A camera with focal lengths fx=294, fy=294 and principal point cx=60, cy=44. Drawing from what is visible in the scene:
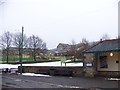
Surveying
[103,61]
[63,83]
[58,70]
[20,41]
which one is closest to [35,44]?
[20,41]

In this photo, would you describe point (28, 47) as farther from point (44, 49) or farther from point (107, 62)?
point (107, 62)

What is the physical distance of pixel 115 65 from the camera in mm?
30516

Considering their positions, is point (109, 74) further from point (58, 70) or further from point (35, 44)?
point (35, 44)

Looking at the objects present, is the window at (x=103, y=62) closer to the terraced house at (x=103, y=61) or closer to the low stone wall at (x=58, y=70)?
the terraced house at (x=103, y=61)

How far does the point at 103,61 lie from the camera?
31.7 meters

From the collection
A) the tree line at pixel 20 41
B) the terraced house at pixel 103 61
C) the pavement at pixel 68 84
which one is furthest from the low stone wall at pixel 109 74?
the tree line at pixel 20 41

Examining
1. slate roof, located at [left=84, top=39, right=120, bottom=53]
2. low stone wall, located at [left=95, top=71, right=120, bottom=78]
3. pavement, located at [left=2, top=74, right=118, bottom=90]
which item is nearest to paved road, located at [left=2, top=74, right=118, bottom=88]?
pavement, located at [left=2, top=74, right=118, bottom=90]

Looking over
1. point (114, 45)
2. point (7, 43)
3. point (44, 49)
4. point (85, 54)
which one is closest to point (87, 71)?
point (85, 54)

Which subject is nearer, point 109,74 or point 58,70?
point 109,74

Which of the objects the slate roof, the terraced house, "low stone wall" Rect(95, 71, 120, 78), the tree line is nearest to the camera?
the slate roof

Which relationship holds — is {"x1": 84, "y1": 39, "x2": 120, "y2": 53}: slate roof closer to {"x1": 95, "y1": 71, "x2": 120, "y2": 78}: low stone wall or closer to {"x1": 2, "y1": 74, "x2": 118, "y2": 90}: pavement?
{"x1": 95, "y1": 71, "x2": 120, "y2": 78}: low stone wall

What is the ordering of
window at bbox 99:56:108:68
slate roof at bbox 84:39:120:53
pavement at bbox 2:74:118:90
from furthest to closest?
window at bbox 99:56:108:68, slate roof at bbox 84:39:120:53, pavement at bbox 2:74:118:90

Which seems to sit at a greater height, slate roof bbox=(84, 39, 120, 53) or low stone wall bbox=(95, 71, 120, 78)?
slate roof bbox=(84, 39, 120, 53)

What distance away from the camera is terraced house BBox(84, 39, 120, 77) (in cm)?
3039
